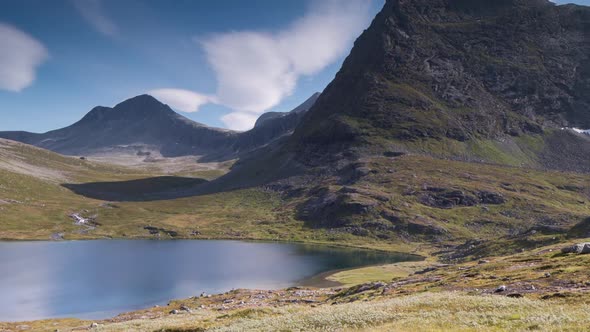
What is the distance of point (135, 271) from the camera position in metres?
133

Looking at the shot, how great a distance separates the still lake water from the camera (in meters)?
95.4

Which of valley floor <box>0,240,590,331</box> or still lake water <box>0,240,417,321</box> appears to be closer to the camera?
valley floor <box>0,240,590,331</box>

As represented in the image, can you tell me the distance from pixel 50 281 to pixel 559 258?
11544cm

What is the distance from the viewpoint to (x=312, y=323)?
33.4m

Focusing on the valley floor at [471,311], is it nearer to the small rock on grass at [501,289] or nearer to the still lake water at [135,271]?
the small rock on grass at [501,289]

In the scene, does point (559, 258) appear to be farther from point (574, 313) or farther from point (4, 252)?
point (4, 252)

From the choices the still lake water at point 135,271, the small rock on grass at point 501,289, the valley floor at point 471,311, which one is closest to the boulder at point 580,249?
the valley floor at point 471,311

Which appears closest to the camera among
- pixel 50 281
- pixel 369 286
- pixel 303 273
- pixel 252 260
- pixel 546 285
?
pixel 546 285

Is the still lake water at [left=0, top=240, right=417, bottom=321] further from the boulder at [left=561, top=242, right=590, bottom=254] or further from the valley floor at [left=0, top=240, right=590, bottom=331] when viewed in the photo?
the boulder at [left=561, top=242, right=590, bottom=254]

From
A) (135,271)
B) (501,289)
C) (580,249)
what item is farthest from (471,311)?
(135,271)

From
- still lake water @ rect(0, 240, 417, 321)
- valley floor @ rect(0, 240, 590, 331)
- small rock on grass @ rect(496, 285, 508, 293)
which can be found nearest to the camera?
valley floor @ rect(0, 240, 590, 331)

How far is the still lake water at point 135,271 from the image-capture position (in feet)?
313

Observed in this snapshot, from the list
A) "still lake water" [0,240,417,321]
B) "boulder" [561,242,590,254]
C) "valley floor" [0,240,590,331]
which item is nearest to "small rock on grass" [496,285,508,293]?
"valley floor" [0,240,590,331]

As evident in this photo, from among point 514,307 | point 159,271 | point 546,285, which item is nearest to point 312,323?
point 514,307
